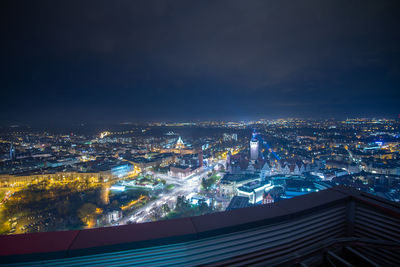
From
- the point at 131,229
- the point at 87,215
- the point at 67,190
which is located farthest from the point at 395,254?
the point at 67,190

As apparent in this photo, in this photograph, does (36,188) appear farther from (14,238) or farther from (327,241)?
(327,241)

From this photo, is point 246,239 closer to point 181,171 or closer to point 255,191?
point 255,191

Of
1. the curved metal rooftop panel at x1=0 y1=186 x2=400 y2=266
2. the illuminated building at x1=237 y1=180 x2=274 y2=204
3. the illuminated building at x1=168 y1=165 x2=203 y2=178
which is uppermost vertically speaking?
the curved metal rooftop panel at x1=0 y1=186 x2=400 y2=266

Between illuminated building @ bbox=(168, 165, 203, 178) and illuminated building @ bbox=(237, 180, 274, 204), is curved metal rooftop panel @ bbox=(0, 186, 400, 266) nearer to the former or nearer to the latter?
illuminated building @ bbox=(237, 180, 274, 204)

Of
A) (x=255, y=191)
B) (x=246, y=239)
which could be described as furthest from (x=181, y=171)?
(x=246, y=239)

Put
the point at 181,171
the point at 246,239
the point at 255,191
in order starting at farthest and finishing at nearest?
the point at 181,171, the point at 255,191, the point at 246,239

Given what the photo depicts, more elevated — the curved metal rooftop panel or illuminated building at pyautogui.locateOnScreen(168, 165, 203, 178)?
the curved metal rooftop panel

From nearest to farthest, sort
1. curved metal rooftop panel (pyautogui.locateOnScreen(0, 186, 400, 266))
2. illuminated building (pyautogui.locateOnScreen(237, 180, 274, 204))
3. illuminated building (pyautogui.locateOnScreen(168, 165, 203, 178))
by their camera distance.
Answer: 1. curved metal rooftop panel (pyautogui.locateOnScreen(0, 186, 400, 266))
2. illuminated building (pyautogui.locateOnScreen(237, 180, 274, 204))
3. illuminated building (pyautogui.locateOnScreen(168, 165, 203, 178))

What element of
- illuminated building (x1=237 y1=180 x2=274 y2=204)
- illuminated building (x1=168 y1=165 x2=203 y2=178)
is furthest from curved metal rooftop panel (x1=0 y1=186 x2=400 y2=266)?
illuminated building (x1=168 y1=165 x2=203 y2=178)

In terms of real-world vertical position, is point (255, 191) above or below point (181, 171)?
above
